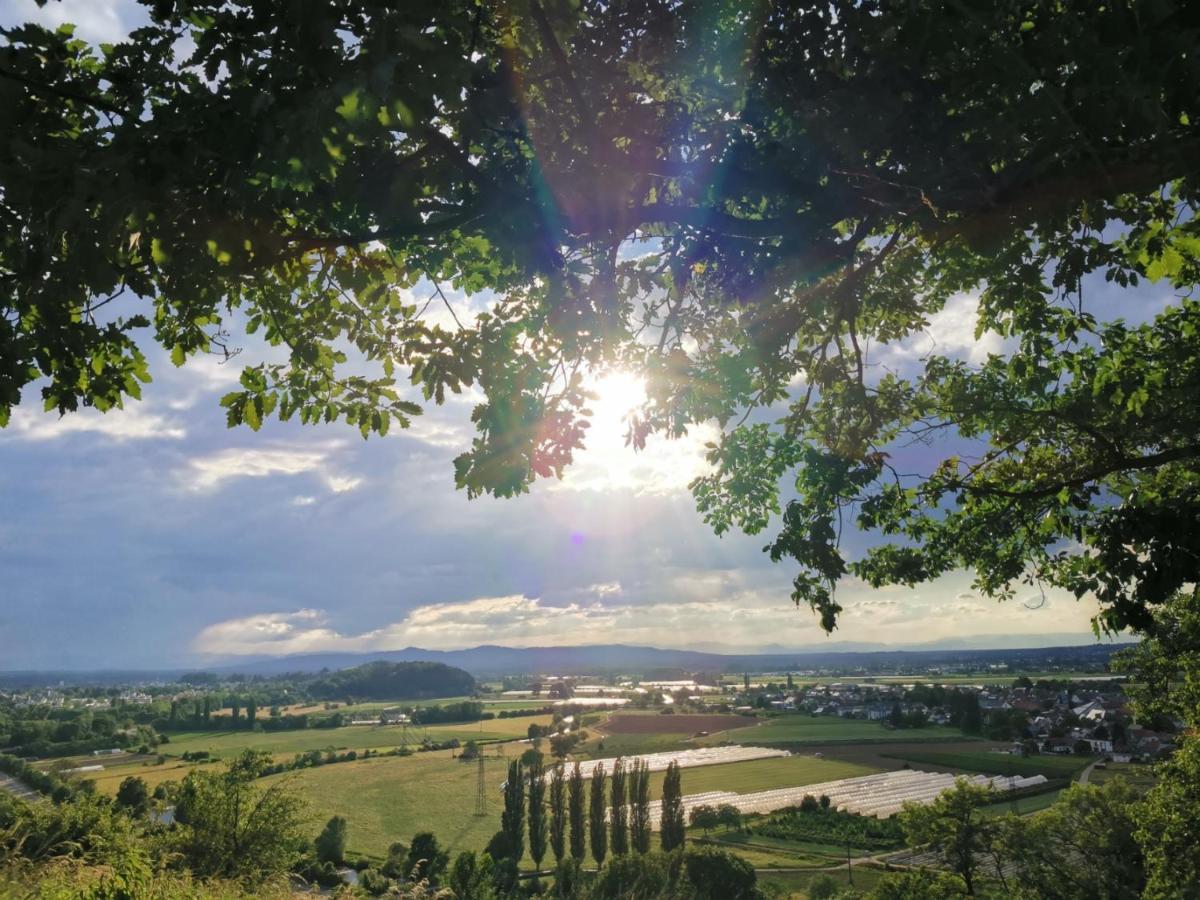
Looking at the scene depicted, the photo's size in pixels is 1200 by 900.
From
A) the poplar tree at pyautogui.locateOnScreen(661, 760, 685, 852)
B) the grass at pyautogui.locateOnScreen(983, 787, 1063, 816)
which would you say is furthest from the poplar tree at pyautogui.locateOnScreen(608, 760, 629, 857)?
the grass at pyautogui.locateOnScreen(983, 787, 1063, 816)

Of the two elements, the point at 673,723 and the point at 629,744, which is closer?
the point at 629,744

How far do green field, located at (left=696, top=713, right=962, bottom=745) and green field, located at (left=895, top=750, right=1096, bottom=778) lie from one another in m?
13.1

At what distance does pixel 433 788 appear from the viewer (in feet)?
308

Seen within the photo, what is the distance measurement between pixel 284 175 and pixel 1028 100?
11.8 feet

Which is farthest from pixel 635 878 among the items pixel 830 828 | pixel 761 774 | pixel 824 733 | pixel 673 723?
pixel 673 723

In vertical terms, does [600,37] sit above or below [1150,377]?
above

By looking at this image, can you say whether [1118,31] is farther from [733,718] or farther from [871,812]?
[733,718]

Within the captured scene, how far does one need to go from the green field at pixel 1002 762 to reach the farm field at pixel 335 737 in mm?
69043

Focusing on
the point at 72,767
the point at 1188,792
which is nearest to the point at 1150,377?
the point at 1188,792

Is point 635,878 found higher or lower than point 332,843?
higher

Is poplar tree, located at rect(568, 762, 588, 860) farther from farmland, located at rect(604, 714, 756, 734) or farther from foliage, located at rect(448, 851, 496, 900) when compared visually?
farmland, located at rect(604, 714, 756, 734)

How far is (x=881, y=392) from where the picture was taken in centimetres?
865

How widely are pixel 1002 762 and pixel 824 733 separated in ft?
111

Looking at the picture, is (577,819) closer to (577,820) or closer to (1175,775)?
(577,820)
